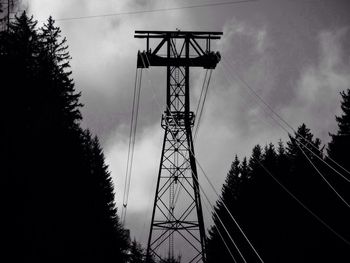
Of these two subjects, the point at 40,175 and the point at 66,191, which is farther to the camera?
the point at 66,191

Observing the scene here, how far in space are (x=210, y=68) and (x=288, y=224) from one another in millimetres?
16299

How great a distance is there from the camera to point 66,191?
14.4 metres

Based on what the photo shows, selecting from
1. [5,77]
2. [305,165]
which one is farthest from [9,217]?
[305,165]

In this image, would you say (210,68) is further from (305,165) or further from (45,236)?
(305,165)

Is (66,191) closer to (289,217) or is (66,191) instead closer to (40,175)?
(40,175)

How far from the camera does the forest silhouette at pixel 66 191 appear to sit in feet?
39.1

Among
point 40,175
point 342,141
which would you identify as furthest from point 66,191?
point 342,141

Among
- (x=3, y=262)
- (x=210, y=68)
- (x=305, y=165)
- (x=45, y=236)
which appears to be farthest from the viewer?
(x=305, y=165)

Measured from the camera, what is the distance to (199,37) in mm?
14422

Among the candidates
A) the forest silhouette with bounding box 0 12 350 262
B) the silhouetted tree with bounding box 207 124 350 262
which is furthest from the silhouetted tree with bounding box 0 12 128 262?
the silhouetted tree with bounding box 207 124 350 262

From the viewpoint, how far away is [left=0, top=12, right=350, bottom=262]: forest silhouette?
11906 millimetres

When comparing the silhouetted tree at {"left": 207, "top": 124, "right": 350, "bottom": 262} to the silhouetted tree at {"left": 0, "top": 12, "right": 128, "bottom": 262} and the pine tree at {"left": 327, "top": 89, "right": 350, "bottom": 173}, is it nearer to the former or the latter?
the pine tree at {"left": 327, "top": 89, "right": 350, "bottom": 173}

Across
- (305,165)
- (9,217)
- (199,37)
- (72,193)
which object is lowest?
(9,217)

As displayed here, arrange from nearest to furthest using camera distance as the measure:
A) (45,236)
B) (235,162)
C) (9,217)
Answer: (9,217) → (45,236) → (235,162)
